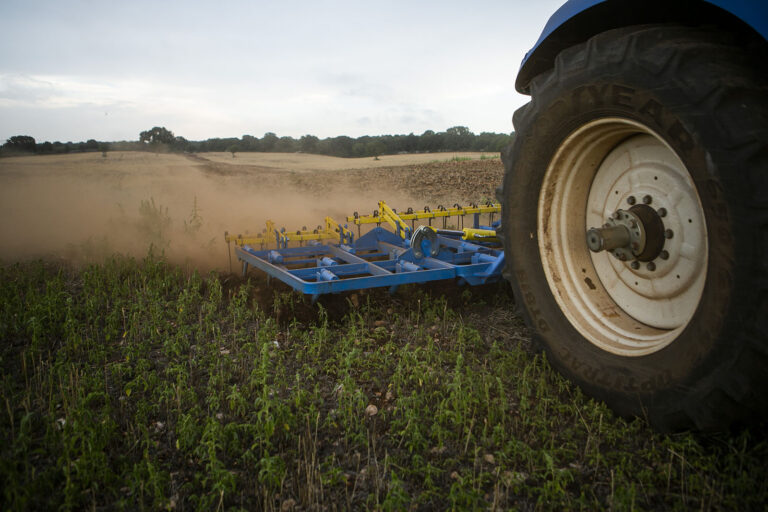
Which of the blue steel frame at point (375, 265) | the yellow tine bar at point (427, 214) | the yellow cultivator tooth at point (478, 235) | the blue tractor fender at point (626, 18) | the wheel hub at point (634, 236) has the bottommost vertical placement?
the blue steel frame at point (375, 265)

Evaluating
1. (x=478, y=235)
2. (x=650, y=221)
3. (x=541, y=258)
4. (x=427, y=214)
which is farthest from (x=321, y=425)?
(x=427, y=214)

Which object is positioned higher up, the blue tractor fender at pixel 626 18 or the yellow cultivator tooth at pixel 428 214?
the blue tractor fender at pixel 626 18

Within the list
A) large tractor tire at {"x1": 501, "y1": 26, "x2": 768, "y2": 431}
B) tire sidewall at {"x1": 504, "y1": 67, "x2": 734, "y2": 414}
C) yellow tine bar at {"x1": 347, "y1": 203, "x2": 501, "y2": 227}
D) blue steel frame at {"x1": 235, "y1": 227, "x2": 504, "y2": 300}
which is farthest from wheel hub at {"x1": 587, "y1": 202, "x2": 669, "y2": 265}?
yellow tine bar at {"x1": 347, "y1": 203, "x2": 501, "y2": 227}

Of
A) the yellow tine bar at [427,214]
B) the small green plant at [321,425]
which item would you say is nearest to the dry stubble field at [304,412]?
the small green plant at [321,425]

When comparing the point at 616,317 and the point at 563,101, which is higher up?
the point at 563,101

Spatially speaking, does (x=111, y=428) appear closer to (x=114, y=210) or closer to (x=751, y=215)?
(x=751, y=215)

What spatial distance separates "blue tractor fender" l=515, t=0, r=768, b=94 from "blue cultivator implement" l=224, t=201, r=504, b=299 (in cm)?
172

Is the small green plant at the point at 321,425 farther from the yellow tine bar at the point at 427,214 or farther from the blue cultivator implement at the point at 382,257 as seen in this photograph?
the yellow tine bar at the point at 427,214

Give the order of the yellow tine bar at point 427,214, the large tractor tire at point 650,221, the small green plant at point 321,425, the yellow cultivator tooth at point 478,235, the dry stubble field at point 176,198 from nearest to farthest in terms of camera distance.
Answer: the large tractor tire at point 650,221
the small green plant at point 321,425
the yellow cultivator tooth at point 478,235
the yellow tine bar at point 427,214
the dry stubble field at point 176,198

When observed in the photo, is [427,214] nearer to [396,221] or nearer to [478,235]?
[396,221]

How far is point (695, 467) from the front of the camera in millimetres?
2189

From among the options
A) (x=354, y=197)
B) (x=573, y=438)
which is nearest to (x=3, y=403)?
(x=573, y=438)

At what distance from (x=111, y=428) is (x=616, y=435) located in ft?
7.74

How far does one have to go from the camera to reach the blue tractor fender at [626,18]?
6.25ft
